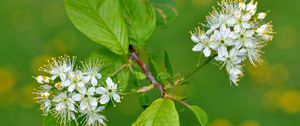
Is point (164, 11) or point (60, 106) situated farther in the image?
point (164, 11)

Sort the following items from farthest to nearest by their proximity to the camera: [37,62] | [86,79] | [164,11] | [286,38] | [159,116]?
[286,38], [37,62], [164,11], [86,79], [159,116]

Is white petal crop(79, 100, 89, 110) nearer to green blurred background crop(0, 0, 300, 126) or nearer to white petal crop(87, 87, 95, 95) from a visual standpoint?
white petal crop(87, 87, 95, 95)

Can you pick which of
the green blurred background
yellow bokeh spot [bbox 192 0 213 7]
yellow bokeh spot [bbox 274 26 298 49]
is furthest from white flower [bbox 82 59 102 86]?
yellow bokeh spot [bbox 274 26 298 49]

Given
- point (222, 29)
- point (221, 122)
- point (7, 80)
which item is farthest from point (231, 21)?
point (7, 80)

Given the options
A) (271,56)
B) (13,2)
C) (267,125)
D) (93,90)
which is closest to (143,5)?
(93,90)

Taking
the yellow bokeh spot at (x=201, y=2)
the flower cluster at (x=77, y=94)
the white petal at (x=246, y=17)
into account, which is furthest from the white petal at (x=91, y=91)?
the yellow bokeh spot at (x=201, y=2)

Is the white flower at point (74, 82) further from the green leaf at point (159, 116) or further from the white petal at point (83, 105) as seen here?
the green leaf at point (159, 116)

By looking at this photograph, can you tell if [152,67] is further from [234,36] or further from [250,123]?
[250,123]
